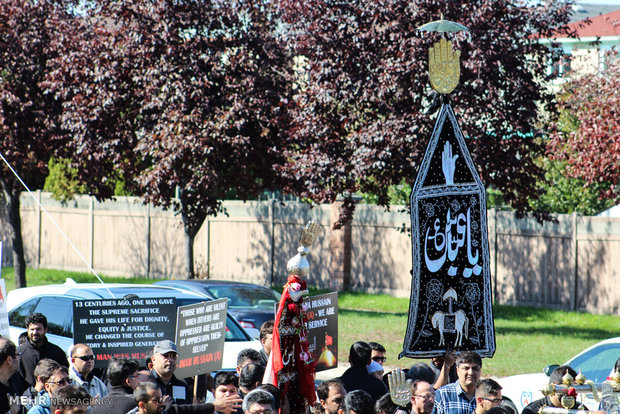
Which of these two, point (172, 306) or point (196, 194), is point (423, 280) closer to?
point (172, 306)

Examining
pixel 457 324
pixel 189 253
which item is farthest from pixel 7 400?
pixel 189 253

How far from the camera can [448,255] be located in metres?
7.35

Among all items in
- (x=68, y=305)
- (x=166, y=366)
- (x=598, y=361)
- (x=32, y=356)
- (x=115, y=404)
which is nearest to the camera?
(x=115, y=404)

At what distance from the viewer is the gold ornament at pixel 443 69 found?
736cm

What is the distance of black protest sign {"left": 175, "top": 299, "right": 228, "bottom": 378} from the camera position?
8570 millimetres

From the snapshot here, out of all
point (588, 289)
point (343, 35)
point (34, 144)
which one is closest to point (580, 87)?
point (588, 289)

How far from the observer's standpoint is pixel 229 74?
59.9ft

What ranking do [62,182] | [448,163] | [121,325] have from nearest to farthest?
1. [448,163]
2. [121,325]
3. [62,182]

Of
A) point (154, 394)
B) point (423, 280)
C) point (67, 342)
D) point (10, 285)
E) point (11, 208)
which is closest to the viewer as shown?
point (154, 394)

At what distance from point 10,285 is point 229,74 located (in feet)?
32.8

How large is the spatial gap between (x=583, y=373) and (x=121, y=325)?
494cm

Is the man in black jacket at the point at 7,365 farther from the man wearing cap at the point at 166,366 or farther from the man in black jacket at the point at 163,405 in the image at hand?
the man in black jacket at the point at 163,405

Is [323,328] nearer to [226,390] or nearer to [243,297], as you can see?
[226,390]

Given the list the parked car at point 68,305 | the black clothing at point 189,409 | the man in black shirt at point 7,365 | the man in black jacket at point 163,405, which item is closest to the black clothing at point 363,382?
the man in black jacket at point 163,405
